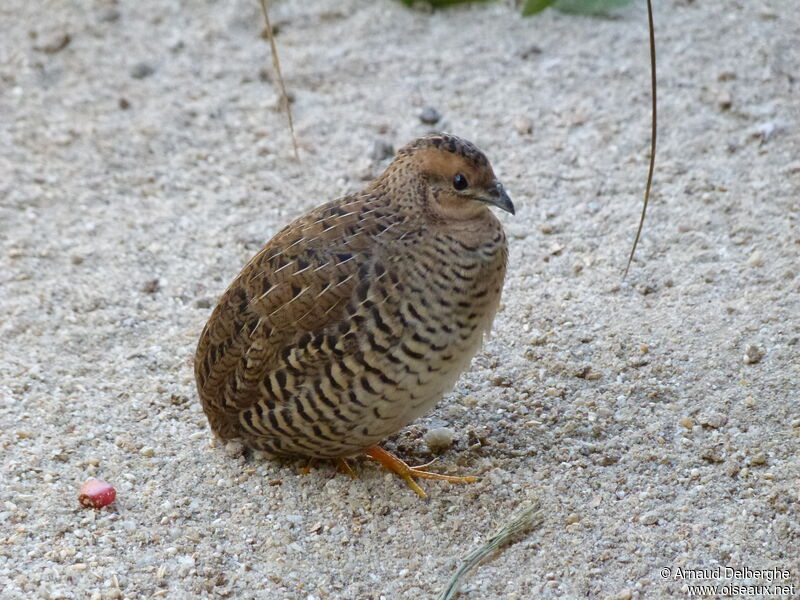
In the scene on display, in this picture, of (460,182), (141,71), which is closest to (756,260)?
(460,182)

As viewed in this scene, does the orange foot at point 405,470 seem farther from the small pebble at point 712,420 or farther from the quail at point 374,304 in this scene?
the small pebble at point 712,420

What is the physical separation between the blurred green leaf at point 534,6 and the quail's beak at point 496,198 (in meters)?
3.52

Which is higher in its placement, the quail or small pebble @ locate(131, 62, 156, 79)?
the quail

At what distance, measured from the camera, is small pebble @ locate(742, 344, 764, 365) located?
448cm

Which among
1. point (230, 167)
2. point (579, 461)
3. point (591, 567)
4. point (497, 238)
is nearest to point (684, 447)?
point (579, 461)

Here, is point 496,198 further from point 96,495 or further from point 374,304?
point 96,495

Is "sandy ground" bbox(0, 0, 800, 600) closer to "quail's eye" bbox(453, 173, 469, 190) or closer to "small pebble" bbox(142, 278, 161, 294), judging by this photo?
"small pebble" bbox(142, 278, 161, 294)

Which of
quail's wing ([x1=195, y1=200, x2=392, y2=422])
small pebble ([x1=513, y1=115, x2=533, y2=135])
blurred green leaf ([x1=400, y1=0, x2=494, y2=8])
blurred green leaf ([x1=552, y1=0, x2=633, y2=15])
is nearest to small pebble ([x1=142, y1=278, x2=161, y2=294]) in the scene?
quail's wing ([x1=195, y1=200, x2=392, y2=422])

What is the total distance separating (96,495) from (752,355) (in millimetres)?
2577

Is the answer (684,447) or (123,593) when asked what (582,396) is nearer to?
(684,447)

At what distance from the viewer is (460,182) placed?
3.96m

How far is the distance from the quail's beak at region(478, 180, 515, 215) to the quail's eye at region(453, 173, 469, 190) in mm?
72

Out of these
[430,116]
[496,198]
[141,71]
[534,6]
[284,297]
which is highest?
[496,198]

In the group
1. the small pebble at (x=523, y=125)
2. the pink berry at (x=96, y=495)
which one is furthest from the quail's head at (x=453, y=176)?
the small pebble at (x=523, y=125)
